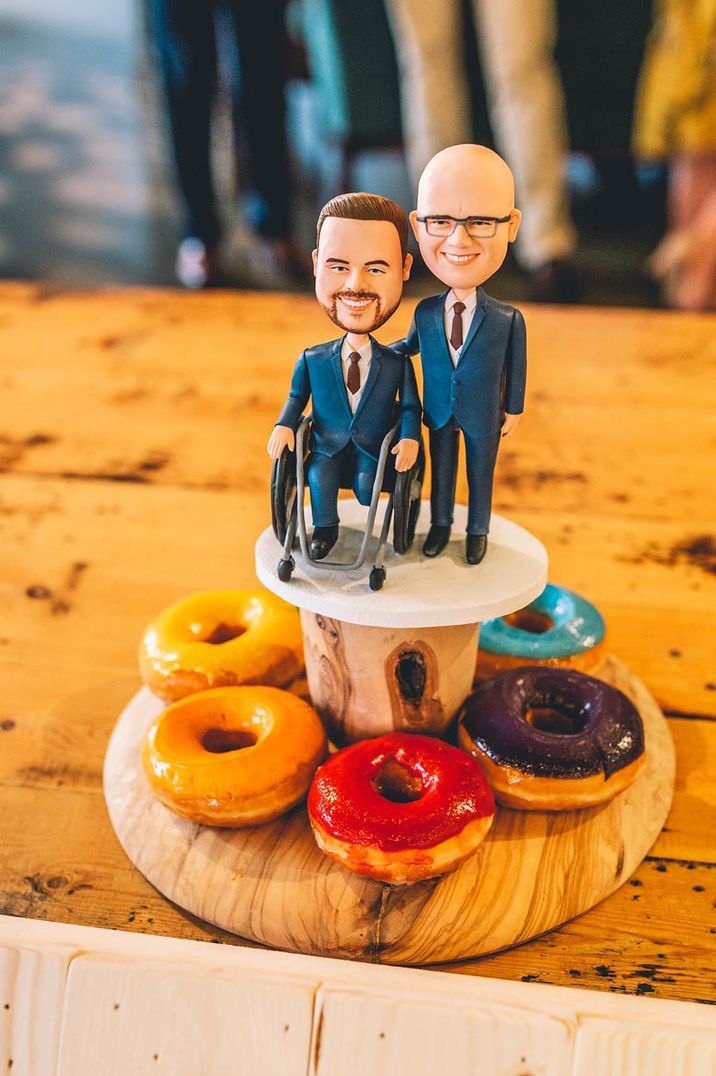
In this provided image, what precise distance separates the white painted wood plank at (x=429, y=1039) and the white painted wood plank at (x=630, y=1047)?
0.04ft

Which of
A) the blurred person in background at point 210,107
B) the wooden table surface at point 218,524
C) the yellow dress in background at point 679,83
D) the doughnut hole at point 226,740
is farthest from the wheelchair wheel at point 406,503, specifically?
the yellow dress in background at point 679,83

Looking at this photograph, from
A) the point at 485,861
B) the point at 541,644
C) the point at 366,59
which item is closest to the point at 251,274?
the point at 366,59

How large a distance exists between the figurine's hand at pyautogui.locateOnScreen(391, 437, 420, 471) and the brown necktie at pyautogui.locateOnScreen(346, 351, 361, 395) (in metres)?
0.06

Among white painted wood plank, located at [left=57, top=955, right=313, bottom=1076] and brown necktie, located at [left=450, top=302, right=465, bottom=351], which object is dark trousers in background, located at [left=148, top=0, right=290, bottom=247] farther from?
white painted wood plank, located at [left=57, top=955, right=313, bottom=1076]

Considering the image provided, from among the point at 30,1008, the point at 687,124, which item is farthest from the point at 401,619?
the point at 687,124

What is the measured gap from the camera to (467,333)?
784 millimetres

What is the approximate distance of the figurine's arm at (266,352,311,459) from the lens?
0.81 metres

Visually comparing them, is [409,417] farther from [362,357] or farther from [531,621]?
[531,621]

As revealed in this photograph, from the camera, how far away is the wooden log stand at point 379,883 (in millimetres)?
782

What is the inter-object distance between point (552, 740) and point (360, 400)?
12.8 inches

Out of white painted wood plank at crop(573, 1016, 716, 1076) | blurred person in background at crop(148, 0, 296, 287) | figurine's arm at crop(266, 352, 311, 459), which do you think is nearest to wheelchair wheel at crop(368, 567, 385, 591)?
figurine's arm at crop(266, 352, 311, 459)

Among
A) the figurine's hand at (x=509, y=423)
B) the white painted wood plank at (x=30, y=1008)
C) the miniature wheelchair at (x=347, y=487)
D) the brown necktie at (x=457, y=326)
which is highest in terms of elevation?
the brown necktie at (x=457, y=326)

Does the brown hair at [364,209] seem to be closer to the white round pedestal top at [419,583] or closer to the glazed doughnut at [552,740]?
the white round pedestal top at [419,583]

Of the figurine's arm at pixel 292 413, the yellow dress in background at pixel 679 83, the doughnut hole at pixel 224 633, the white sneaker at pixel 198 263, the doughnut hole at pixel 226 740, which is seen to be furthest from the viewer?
the white sneaker at pixel 198 263
